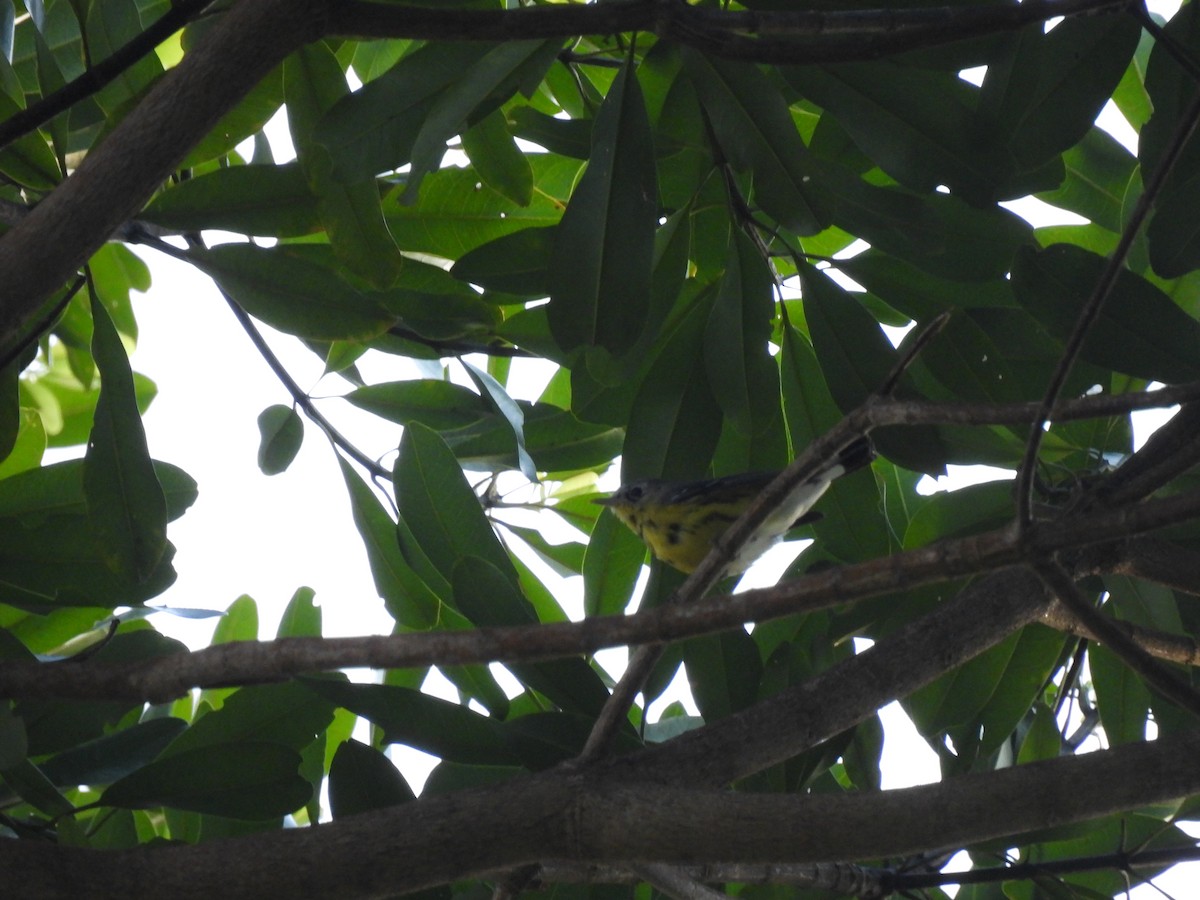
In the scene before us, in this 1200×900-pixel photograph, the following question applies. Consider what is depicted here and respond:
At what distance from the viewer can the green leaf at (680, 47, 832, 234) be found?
2.20 m

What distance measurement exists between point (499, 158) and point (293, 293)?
0.66m

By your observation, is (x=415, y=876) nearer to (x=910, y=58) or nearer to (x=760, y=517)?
(x=760, y=517)

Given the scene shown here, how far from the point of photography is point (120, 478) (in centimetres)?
228

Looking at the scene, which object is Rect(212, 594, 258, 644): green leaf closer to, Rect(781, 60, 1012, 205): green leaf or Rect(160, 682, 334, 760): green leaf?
Rect(160, 682, 334, 760): green leaf

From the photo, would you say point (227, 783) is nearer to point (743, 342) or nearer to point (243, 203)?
point (243, 203)

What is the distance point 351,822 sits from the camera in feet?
5.56

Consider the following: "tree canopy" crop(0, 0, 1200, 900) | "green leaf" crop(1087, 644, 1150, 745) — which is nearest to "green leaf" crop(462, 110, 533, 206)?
"tree canopy" crop(0, 0, 1200, 900)

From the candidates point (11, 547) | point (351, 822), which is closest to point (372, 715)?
point (351, 822)

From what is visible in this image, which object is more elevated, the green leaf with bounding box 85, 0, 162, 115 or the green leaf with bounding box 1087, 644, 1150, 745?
the green leaf with bounding box 85, 0, 162, 115

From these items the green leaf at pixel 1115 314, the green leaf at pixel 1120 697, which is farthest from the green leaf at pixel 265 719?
the green leaf at pixel 1120 697

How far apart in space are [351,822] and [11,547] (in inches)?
49.1

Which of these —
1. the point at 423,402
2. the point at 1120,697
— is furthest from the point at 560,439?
the point at 1120,697

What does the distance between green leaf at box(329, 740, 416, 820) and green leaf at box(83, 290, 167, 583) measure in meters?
0.60

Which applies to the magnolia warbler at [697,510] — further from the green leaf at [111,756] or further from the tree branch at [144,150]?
the tree branch at [144,150]
